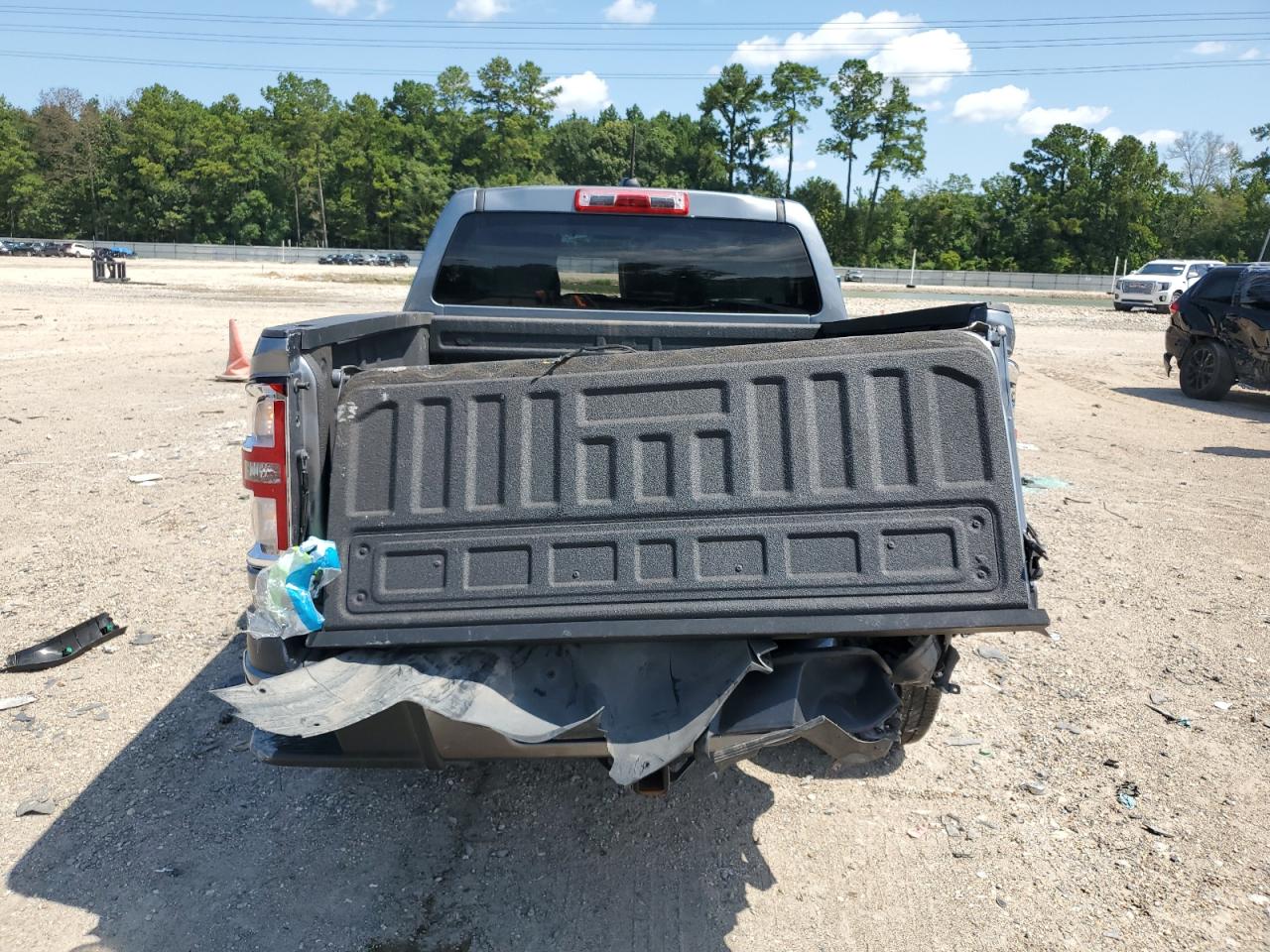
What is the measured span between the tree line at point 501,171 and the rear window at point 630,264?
69.5m

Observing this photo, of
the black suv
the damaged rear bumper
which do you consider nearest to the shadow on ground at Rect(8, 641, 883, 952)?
the damaged rear bumper

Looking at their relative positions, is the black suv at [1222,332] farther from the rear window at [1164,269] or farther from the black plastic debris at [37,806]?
the rear window at [1164,269]

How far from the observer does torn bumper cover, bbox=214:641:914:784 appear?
251cm

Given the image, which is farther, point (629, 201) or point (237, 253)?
point (237, 253)

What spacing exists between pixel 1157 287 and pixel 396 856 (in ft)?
117

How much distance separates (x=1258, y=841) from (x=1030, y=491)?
16.6 feet

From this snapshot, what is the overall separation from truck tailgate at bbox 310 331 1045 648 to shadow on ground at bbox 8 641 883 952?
96 centimetres

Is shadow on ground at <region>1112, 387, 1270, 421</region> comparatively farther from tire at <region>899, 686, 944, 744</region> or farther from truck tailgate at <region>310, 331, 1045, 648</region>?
truck tailgate at <region>310, 331, 1045, 648</region>

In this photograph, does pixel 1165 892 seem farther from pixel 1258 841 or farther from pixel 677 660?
pixel 677 660

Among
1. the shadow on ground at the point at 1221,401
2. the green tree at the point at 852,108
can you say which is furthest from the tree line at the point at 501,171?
the shadow on ground at the point at 1221,401

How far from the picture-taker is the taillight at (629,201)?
14.8ft

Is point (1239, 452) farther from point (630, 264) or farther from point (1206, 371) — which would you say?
point (630, 264)

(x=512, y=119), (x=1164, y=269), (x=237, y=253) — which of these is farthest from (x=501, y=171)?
(x=1164, y=269)

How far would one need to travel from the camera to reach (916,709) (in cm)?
344
